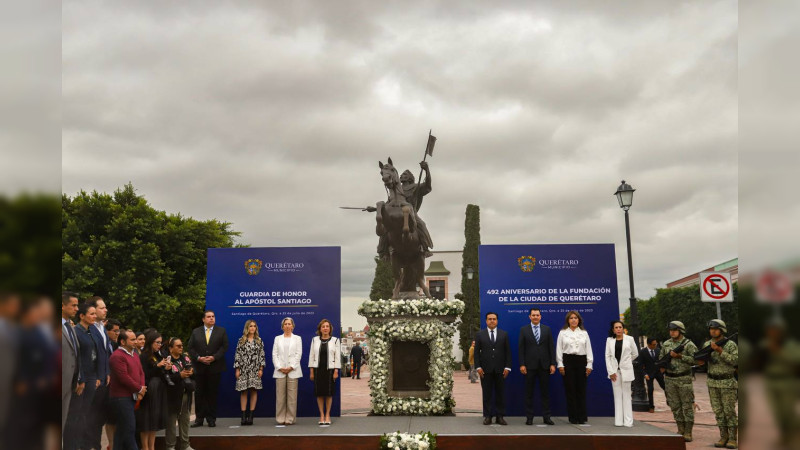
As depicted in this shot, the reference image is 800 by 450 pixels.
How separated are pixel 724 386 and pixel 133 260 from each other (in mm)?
21997

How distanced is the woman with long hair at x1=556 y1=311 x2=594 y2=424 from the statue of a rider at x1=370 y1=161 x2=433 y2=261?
3.28 metres

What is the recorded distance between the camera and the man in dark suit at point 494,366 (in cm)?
1001

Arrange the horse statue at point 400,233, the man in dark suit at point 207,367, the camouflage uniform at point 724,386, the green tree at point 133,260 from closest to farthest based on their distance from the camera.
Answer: the camouflage uniform at point 724,386 < the man in dark suit at point 207,367 < the horse statue at point 400,233 < the green tree at point 133,260

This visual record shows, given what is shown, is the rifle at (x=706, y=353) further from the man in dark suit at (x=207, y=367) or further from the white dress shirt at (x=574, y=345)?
the man in dark suit at (x=207, y=367)

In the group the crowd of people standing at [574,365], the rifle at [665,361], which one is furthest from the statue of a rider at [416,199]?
the rifle at [665,361]

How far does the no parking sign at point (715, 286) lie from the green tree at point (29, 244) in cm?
1025

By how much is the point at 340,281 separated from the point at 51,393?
1088cm

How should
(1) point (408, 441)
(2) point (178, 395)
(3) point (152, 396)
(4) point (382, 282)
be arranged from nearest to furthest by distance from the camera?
(3) point (152, 396) < (2) point (178, 395) < (1) point (408, 441) < (4) point (382, 282)

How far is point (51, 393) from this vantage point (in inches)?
39.2

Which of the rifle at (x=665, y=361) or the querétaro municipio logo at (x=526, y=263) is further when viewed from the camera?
the querétaro municipio logo at (x=526, y=263)

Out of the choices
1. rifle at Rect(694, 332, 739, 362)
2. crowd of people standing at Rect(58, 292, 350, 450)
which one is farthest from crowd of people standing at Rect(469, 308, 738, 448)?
crowd of people standing at Rect(58, 292, 350, 450)

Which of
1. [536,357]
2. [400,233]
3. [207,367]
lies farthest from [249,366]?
[536,357]

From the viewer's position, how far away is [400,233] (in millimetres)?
11820

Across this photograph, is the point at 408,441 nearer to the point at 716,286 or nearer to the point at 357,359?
the point at 716,286
